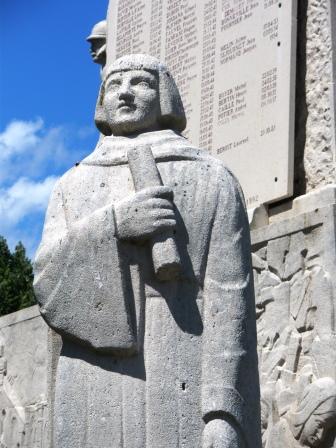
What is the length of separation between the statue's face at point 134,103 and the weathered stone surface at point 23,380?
15.4 feet

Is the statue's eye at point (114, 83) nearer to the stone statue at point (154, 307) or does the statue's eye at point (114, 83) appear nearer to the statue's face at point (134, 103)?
the statue's face at point (134, 103)

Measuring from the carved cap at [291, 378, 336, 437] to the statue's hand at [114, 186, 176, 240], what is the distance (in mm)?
2634

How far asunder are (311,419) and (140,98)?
274 cm

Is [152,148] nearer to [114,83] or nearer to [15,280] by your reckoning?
[114,83]

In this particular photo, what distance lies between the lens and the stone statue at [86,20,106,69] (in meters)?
11.7

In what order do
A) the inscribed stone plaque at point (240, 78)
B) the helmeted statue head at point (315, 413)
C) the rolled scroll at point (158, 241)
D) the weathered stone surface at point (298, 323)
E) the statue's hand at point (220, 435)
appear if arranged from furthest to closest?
the inscribed stone plaque at point (240, 78) → the weathered stone surface at point (298, 323) → the helmeted statue head at point (315, 413) → the rolled scroll at point (158, 241) → the statue's hand at point (220, 435)

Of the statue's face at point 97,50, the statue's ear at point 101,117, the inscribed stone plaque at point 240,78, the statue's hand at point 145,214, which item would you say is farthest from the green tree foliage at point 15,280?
the statue's hand at point 145,214

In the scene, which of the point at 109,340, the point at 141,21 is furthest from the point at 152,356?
the point at 141,21

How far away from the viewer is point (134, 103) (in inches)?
231

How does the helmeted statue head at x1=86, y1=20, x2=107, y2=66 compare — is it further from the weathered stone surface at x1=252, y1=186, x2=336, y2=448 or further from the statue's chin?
the statue's chin

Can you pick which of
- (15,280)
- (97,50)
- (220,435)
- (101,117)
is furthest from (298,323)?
(15,280)

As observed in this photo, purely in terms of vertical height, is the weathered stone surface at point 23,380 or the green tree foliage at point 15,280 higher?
the green tree foliage at point 15,280

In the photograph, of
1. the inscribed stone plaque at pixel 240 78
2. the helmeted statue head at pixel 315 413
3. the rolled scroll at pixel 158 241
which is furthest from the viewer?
the inscribed stone plaque at pixel 240 78

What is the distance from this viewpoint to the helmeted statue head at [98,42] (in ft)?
38.4
